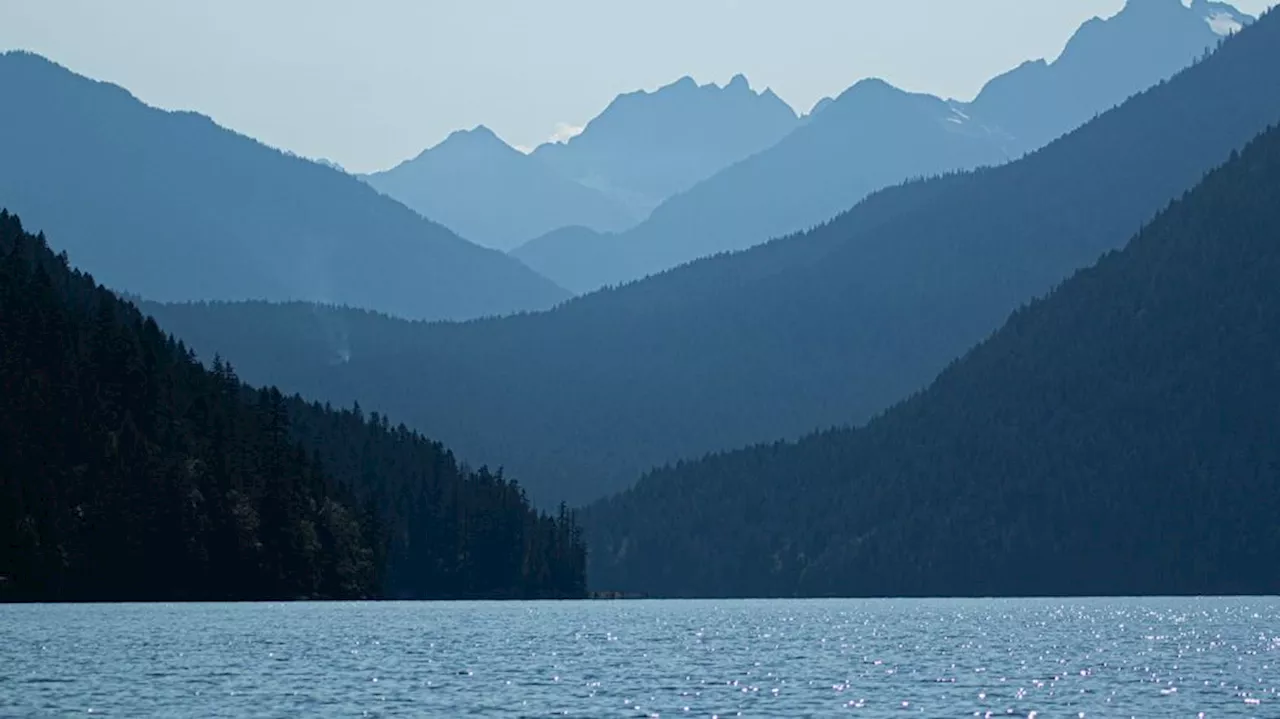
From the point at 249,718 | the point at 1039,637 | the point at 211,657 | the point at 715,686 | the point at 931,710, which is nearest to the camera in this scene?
the point at 249,718

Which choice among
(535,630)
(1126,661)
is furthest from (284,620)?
(1126,661)

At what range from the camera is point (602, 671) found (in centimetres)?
12738

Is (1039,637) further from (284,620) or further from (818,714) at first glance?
(818,714)

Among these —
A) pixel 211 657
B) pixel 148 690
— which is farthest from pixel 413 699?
pixel 211 657

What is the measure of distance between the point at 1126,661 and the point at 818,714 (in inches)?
1801

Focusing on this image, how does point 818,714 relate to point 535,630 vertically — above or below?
below

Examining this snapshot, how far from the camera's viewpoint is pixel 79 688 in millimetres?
104375

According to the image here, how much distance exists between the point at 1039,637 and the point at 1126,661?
39.3m

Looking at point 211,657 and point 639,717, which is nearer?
point 639,717

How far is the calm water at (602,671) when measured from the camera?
10025 centimetres

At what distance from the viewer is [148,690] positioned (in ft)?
346

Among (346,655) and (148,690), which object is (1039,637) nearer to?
(346,655)

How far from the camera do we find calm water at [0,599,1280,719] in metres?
100

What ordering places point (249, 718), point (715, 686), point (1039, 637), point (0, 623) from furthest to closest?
point (1039, 637)
point (0, 623)
point (715, 686)
point (249, 718)
